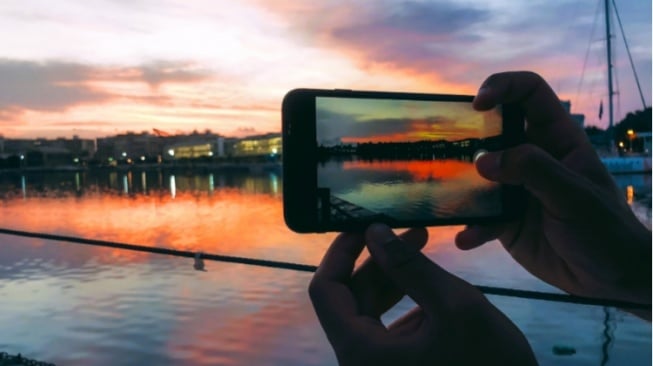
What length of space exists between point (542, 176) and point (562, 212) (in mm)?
144

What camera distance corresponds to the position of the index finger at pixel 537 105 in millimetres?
1338

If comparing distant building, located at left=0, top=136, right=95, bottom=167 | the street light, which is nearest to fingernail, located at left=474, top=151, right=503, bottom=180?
the street light

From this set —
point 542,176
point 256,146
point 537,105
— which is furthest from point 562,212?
point 256,146

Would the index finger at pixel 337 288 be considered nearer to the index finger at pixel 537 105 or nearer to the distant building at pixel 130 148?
the index finger at pixel 537 105

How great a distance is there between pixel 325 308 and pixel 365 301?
92 millimetres

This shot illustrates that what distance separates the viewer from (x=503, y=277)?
14.6 m

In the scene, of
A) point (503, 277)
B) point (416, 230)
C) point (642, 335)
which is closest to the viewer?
point (416, 230)

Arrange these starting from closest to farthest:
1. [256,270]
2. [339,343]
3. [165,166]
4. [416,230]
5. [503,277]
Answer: [339,343], [416,230], [503,277], [256,270], [165,166]

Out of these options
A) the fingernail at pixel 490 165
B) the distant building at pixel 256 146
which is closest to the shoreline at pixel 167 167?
the distant building at pixel 256 146

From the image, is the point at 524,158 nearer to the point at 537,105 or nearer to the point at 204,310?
the point at 537,105

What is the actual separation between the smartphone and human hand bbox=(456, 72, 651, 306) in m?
0.06

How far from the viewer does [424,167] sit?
145cm

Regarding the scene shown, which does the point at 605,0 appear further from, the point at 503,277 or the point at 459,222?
the point at 459,222

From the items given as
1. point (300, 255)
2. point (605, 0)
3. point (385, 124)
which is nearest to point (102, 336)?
point (300, 255)
